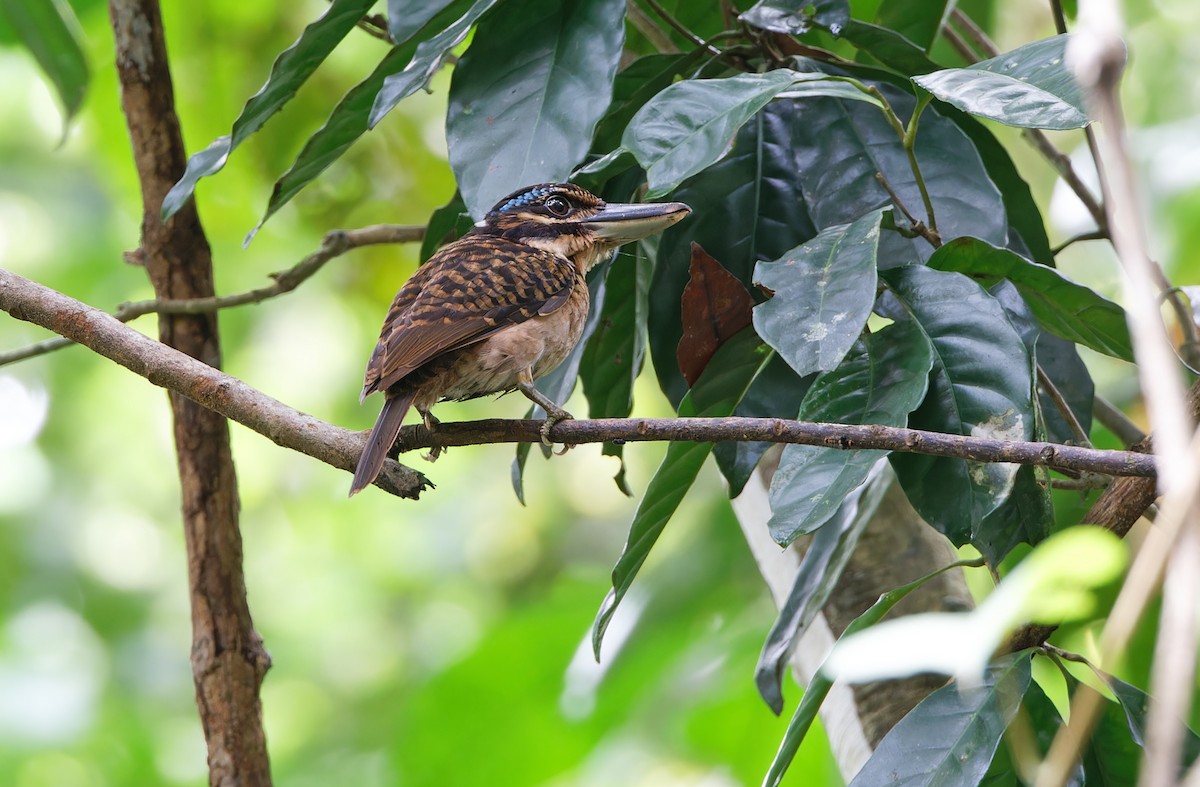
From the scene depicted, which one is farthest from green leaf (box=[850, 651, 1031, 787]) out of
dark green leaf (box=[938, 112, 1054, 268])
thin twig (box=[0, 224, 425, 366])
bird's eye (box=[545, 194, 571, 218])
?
thin twig (box=[0, 224, 425, 366])

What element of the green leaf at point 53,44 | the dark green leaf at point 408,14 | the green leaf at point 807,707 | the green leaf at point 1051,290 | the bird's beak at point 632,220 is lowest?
the green leaf at point 807,707

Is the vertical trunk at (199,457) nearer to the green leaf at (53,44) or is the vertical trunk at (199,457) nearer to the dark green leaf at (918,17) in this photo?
the green leaf at (53,44)

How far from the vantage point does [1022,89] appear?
5.40ft

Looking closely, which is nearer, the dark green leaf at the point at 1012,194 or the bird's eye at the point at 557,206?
the dark green leaf at the point at 1012,194

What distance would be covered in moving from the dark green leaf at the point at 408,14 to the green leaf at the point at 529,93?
88mm

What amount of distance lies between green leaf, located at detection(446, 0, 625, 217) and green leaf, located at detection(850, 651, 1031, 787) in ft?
3.24

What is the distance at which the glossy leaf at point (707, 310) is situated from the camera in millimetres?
2002

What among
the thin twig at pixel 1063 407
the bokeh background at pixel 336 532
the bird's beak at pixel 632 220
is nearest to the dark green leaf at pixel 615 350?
the bird's beak at pixel 632 220

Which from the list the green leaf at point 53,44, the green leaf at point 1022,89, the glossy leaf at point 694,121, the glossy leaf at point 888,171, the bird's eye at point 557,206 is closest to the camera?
the green leaf at point 1022,89

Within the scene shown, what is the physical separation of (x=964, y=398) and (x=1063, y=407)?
0.44 meters

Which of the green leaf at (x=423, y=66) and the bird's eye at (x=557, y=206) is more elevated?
the bird's eye at (x=557, y=206)

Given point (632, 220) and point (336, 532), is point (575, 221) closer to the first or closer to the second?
point (632, 220)

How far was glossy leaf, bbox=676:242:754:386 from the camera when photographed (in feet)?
6.57

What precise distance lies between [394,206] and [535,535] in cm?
269
